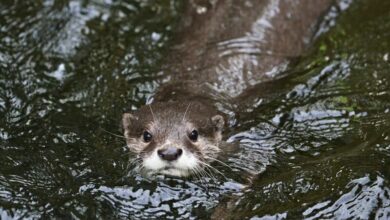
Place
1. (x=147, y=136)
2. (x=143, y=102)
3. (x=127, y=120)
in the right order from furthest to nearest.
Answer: (x=143, y=102) → (x=127, y=120) → (x=147, y=136)

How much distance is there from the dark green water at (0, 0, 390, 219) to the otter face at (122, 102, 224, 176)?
0.13 m

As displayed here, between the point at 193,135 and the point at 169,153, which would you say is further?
the point at 193,135

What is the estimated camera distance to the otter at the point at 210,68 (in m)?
4.38

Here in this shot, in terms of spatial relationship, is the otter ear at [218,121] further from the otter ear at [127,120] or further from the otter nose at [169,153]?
the otter nose at [169,153]

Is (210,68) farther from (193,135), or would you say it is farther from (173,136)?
(173,136)

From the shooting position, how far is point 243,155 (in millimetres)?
4641

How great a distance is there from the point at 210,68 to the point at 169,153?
1.26 m

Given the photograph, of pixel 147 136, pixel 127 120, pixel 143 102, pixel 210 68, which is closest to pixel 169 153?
pixel 147 136

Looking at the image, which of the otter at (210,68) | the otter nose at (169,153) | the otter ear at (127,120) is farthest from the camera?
the otter ear at (127,120)

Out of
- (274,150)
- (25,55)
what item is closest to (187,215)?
(274,150)

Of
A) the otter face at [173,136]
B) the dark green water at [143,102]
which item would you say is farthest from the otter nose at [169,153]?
the dark green water at [143,102]

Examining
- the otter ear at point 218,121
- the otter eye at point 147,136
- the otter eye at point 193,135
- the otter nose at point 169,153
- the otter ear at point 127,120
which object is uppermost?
the otter ear at point 218,121

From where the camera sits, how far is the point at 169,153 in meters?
4.06

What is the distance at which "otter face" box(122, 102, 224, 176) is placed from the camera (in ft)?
13.6
